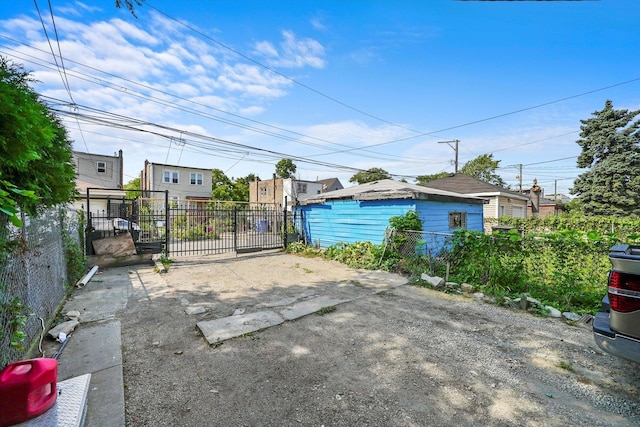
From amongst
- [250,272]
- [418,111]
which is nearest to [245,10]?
[250,272]

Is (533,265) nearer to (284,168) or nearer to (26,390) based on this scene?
(26,390)

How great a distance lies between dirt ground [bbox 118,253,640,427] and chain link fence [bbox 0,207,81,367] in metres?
0.92

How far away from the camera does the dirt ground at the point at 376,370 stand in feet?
7.27

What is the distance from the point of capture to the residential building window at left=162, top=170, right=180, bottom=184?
88.6 feet

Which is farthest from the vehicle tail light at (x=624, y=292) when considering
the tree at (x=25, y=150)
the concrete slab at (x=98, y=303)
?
the concrete slab at (x=98, y=303)

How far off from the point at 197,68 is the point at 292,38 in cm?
328

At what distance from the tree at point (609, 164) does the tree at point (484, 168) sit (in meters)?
17.2

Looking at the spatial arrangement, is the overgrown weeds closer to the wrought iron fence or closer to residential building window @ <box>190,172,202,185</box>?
the wrought iron fence

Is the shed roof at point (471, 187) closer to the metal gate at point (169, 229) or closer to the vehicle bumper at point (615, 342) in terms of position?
the metal gate at point (169, 229)

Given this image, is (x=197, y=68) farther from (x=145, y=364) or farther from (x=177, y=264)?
(x=145, y=364)

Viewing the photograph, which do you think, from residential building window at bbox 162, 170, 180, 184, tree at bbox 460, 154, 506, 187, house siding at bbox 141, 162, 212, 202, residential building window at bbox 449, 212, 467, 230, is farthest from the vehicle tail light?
tree at bbox 460, 154, 506, 187

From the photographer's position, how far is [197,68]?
Answer: 8.92 meters

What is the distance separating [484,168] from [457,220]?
3062cm

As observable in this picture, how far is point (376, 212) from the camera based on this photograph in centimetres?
936
